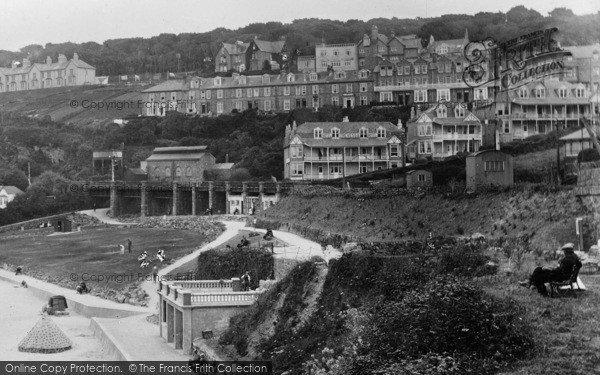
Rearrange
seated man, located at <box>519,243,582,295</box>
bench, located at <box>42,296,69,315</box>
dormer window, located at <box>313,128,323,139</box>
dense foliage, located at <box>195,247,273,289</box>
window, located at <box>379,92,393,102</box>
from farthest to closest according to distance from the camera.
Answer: window, located at <box>379,92,393,102</box> → dormer window, located at <box>313,128,323,139</box> → bench, located at <box>42,296,69,315</box> → dense foliage, located at <box>195,247,273,289</box> → seated man, located at <box>519,243,582,295</box>

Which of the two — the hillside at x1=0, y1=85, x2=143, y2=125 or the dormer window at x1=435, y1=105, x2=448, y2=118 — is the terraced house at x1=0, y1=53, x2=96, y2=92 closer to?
the hillside at x1=0, y1=85, x2=143, y2=125

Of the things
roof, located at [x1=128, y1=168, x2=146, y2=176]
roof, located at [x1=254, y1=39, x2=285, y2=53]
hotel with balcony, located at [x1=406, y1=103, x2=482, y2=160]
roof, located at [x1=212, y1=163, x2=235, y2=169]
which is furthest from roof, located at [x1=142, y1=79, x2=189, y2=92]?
hotel with balcony, located at [x1=406, y1=103, x2=482, y2=160]

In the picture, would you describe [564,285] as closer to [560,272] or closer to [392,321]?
[560,272]

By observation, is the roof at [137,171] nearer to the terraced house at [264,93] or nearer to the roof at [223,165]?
the roof at [223,165]

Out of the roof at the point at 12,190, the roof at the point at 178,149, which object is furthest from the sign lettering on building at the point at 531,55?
the roof at the point at 12,190

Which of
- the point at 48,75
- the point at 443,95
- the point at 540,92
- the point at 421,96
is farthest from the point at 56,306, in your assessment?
the point at 48,75

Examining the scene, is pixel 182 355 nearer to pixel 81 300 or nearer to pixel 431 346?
pixel 431 346

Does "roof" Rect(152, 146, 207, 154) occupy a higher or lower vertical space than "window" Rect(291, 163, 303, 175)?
higher
